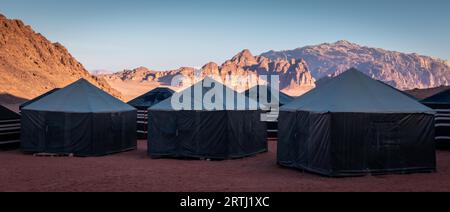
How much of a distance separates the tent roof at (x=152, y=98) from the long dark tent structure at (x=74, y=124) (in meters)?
8.17

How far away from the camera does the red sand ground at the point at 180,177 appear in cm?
1062

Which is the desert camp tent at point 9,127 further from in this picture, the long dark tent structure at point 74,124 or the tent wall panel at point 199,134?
the tent wall panel at point 199,134

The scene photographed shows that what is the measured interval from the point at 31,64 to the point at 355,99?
66.0m

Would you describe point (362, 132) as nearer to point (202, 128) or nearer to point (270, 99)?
point (202, 128)

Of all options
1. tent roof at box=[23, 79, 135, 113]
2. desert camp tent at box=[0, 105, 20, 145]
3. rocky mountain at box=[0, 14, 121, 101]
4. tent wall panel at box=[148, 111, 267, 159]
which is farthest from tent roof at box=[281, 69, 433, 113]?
rocky mountain at box=[0, 14, 121, 101]

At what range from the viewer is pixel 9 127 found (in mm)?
19328

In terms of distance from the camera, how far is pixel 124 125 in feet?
63.1

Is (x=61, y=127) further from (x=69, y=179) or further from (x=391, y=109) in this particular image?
(x=391, y=109)

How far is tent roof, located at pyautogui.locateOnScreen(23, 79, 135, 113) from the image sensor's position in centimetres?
1778

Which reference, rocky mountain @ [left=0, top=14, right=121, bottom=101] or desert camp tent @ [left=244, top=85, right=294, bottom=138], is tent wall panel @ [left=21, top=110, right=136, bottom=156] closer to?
desert camp tent @ [left=244, top=85, right=294, bottom=138]

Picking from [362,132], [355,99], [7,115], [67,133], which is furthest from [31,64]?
[362,132]

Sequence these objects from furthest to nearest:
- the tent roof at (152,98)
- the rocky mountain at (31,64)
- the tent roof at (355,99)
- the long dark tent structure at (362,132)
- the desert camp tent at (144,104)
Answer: the rocky mountain at (31,64)
the tent roof at (152,98)
the desert camp tent at (144,104)
the tent roof at (355,99)
the long dark tent structure at (362,132)

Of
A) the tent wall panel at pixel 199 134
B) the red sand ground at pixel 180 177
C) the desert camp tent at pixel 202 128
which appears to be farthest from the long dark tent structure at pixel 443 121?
the tent wall panel at pixel 199 134
